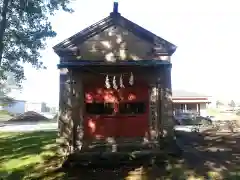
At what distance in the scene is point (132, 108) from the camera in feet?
41.5

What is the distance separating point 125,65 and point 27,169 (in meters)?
6.09

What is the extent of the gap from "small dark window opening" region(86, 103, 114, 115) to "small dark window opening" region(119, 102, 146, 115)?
48cm

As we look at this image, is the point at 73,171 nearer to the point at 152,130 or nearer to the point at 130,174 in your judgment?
the point at 130,174

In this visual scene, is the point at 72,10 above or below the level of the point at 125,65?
above

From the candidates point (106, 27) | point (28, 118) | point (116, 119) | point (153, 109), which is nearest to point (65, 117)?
point (116, 119)

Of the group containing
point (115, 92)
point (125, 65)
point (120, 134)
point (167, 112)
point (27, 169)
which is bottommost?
point (27, 169)

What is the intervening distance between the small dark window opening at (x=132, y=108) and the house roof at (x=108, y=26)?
109 inches

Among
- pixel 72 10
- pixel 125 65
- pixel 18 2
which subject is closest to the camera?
pixel 125 65

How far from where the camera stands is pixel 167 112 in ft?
39.7

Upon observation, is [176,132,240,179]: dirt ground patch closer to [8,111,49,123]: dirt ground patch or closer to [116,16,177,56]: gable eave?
[116,16,177,56]: gable eave

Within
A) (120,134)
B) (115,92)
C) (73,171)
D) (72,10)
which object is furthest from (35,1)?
(73,171)

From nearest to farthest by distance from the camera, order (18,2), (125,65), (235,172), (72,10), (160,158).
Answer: (235,172), (160,158), (125,65), (18,2), (72,10)

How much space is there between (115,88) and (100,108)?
127cm

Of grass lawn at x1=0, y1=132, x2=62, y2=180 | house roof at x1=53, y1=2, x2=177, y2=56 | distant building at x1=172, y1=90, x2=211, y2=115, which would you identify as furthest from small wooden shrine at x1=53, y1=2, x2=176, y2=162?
distant building at x1=172, y1=90, x2=211, y2=115
